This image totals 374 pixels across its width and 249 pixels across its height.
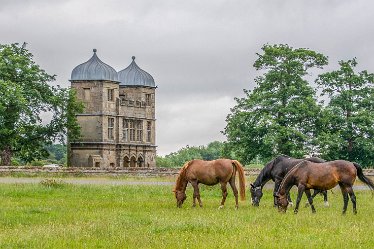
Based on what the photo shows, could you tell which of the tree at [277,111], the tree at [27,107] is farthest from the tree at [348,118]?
the tree at [27,107]

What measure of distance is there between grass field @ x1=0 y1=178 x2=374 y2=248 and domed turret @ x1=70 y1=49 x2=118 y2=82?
54662 mm

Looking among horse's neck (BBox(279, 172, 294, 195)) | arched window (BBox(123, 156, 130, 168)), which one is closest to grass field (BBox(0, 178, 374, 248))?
horse's neck (BBox(279, 172, 294, 195))

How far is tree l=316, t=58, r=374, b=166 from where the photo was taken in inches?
2504

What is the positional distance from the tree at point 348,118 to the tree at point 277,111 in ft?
5.15

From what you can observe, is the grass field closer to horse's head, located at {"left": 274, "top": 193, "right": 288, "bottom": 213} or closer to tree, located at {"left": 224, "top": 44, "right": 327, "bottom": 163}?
horse's head, located at {"left": 274, "top": 193, "right": 288, "bottom": 213}

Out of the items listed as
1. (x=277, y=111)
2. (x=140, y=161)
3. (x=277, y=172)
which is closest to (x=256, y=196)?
(x=277, y=172)

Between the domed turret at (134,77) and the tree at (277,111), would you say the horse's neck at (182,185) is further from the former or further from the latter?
the domed turret at (134,77)

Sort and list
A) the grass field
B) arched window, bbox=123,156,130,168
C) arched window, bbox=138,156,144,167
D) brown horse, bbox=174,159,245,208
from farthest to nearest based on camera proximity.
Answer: arched window, bbox=138,156,144,167 < arched window, bbox=123,156,130,168 < brown horse, bbox=174,159,245,208 < the grass field

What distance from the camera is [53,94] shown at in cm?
7144

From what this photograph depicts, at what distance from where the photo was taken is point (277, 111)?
64188 millimetres

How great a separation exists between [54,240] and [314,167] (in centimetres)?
1009

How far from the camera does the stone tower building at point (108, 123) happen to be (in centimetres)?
8050

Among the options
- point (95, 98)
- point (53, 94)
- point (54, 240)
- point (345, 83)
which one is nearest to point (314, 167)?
point (54, 240)

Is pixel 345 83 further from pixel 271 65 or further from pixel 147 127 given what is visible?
pixel 147 127
